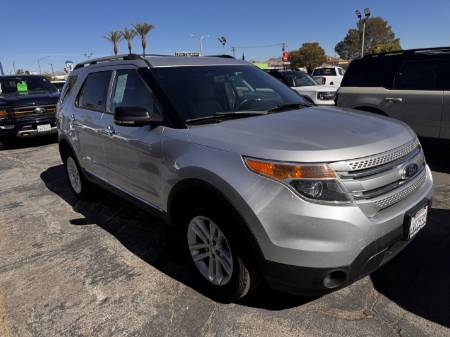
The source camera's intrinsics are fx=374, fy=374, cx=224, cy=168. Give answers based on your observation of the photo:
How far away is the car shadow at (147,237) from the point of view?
2.80 metres

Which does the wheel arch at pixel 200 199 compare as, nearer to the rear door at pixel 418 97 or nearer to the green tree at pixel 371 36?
the rear door at pixel 418 97

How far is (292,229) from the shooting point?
212cm

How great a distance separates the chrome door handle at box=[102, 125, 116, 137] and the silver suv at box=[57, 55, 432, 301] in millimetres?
16

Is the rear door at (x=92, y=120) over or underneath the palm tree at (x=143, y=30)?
underneath

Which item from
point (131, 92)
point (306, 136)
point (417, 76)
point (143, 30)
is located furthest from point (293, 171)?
point (143, 30)

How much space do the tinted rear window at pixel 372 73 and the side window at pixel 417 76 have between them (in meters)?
0.14

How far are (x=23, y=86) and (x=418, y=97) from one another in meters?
9.90

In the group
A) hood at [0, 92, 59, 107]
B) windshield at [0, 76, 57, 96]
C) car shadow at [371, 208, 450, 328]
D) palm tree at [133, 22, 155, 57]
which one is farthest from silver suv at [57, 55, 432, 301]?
palm tree at [133, 22, 155, 57]

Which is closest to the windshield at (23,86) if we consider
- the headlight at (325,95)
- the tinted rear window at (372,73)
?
the headlight at (325,95)

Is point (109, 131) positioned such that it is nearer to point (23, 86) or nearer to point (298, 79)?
point (23, 86)

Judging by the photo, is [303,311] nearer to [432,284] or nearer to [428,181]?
[432,284]

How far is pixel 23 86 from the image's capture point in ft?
34.4

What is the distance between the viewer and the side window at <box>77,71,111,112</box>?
398 cm

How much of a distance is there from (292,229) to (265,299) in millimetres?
918
